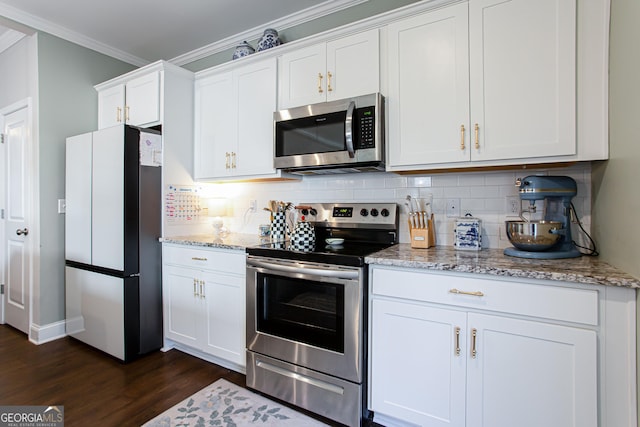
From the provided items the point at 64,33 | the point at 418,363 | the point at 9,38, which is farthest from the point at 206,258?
the point at 9,38

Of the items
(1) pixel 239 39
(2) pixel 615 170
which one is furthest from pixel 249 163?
(2) pixel 615 170

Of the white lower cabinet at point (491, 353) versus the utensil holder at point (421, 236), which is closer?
the white lower cabinet at point (491, 353)

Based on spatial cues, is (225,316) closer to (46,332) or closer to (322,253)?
(322,253)

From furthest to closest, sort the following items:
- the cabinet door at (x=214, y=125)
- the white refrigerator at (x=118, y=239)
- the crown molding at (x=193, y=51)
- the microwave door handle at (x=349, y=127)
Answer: the cabinet door at (x=214, y=125) < the crown molding at (x=193, y=51) < the white refrigerator at (x=118, y=239) < the microwave door handle at (x=349, y=127)

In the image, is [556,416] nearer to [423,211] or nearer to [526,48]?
[423,211]

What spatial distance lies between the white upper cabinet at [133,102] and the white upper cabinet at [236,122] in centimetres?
33

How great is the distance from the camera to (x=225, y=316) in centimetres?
224

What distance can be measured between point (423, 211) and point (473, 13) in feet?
3.76

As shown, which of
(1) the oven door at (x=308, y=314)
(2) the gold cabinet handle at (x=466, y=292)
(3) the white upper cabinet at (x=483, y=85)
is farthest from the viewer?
(1) the oven door at (x=308, y=314)

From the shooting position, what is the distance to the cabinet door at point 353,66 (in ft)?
6.56

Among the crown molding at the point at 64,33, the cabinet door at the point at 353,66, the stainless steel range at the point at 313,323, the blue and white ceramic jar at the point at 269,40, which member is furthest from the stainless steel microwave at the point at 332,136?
the crown molding at the point at 64,33

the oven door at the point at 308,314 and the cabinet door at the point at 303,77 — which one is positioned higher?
the cabinet door at the point at 303,77

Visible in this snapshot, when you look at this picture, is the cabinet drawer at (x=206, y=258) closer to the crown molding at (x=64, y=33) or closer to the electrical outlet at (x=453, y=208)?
the electrical outlet at (x=453, y=208)

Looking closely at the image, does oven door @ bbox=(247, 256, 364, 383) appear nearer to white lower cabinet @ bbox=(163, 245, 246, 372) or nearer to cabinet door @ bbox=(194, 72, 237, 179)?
white lower cabinet @ bbox=(163, 245, 246, 372)
